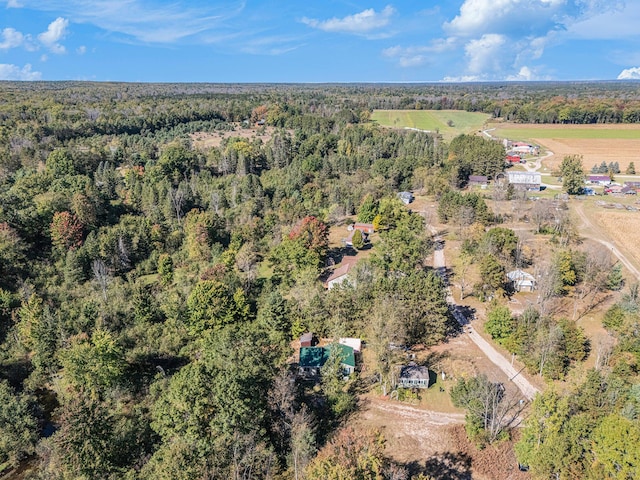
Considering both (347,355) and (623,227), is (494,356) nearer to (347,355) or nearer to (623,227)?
(347,355)

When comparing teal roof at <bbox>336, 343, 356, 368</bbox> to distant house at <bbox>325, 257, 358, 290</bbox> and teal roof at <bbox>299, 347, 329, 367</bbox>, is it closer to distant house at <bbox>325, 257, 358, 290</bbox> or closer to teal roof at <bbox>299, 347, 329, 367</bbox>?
teal roof at <bbox>299, 347, 329, 367</bbox>

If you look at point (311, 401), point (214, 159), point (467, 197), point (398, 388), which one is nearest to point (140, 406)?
point (311, 401)

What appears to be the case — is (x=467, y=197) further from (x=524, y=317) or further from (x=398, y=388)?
(x=398, y=388)

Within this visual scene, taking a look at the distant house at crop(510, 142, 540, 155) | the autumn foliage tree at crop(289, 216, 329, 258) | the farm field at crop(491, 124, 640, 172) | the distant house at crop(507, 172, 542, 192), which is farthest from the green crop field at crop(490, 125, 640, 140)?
the autumn foliage tree at crop(289, 216, 329, 258)

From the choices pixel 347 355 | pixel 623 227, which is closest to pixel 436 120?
pixel 623 227

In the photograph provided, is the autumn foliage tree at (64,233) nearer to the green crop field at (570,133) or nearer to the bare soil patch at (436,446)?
the bare soil patch at (436,446)
